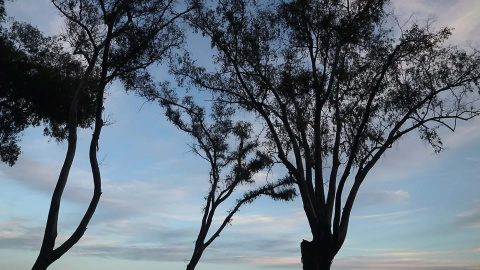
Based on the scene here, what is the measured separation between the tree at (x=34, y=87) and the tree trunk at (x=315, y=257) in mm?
8126

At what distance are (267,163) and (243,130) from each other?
561 centimetres

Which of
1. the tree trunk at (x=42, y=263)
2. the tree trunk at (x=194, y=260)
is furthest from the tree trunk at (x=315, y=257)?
the tree trunk at (x=194, y=260)

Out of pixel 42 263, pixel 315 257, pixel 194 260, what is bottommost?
pixel 42 263

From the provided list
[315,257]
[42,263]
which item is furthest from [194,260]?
[42,263]

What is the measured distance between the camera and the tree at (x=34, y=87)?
17422mm

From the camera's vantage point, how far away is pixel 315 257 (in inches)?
560

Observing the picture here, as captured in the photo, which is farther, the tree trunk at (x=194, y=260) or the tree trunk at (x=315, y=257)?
the tree trunk at (x=194, y=260)

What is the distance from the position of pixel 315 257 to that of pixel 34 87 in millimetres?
10316

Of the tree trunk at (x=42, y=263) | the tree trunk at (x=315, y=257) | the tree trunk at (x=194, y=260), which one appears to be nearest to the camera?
the tree trunk at (x=42, y=263)

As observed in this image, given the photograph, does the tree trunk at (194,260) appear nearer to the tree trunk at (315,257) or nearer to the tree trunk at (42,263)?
the tree trunk at (315,257)

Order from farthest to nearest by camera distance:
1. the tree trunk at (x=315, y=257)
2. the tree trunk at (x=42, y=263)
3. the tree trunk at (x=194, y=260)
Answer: the tree trunk at (x=194, y=260) < the tree trunk at (x=315, y=257) < the tree trunk at (x=42, y=263)

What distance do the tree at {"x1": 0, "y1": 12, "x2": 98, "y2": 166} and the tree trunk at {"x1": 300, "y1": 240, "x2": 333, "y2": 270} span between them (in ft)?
26.7

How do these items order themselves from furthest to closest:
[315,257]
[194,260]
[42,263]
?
[194,260]
[315,257]
[42,263]

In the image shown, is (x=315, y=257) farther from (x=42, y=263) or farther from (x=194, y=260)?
(x=194, y=260)
